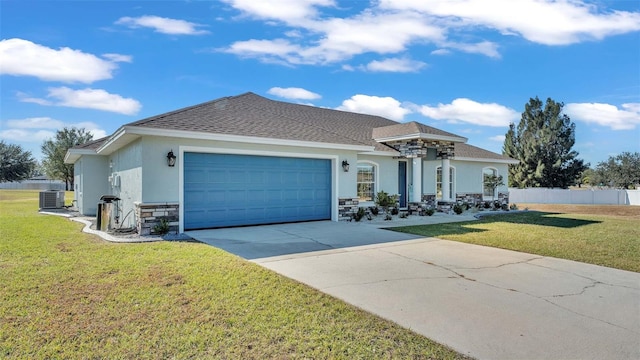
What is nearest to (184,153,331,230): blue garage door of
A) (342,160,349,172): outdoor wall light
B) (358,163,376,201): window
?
(342,160,349,172): outdoor wall light

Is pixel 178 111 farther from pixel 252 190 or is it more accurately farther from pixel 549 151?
pixel 549 151

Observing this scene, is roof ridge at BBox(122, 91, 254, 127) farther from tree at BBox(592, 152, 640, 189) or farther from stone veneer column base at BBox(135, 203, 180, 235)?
tree at BBox(592, 152, 640, 189)

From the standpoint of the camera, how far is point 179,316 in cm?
393

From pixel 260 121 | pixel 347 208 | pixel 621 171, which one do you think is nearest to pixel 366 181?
pixel 347 208

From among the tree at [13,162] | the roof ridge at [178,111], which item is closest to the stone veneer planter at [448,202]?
the roof ridge at [178,111]

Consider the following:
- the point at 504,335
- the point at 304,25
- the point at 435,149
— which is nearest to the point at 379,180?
the point at 435,149

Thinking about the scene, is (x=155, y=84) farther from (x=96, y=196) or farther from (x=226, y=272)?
(x=226, y=272)

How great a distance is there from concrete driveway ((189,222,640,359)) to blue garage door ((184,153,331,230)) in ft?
7.64

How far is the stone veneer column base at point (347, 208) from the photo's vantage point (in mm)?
12909

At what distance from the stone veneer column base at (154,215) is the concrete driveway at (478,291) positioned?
211 cm

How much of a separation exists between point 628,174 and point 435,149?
116 feet

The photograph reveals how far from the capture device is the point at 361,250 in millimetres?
7723

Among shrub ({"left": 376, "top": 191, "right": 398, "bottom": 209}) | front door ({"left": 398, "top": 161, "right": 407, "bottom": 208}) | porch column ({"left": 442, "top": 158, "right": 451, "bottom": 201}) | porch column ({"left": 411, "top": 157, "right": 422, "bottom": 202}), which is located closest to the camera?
shrub ({"left": 376, "top": 191, "right": 398, "bottom": 209})

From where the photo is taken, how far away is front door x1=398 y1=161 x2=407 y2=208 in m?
16.2
